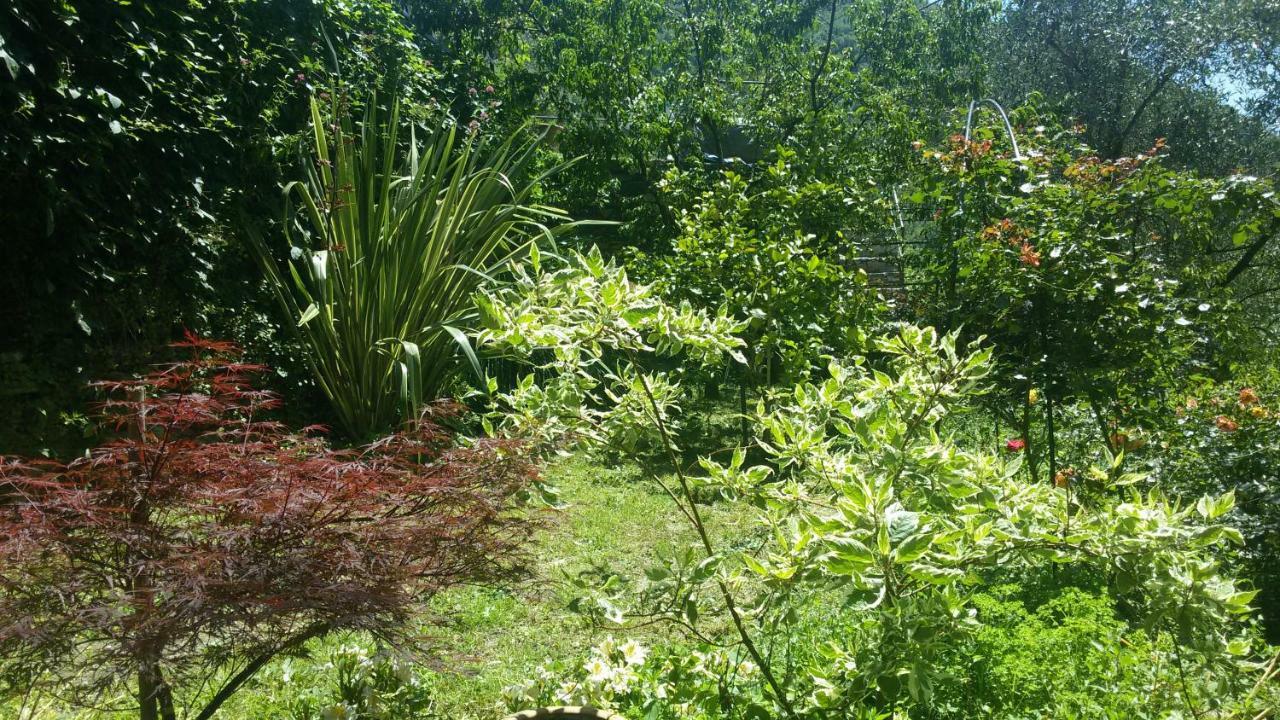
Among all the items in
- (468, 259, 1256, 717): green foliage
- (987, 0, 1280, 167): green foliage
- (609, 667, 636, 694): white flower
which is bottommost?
(609, 667, 636, 694): white flower

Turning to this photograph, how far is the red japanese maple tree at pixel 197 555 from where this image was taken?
4.94ft

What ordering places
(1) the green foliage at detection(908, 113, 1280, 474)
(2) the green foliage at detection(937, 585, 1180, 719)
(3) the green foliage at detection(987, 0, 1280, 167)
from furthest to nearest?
(3) the green foliage at detection(987, 0, 1280, 167), (1) the green foliage at detection(908, 113, 1280, 474), (2) the green foliage at detection(937, 585, 1180, 719)

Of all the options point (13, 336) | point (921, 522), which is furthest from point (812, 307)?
point (13, 336)

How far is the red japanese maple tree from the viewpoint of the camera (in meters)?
1.51

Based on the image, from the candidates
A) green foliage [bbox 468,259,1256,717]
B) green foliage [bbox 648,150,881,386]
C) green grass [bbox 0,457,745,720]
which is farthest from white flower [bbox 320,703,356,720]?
green foliage [bbox 648,150,881,386]

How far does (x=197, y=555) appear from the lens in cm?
159

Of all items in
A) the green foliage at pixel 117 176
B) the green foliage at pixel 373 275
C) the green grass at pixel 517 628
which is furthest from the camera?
the green foliage at pixel 373 275

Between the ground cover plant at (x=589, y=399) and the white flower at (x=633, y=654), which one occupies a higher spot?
the ground cover plant at (x=589, y=399)

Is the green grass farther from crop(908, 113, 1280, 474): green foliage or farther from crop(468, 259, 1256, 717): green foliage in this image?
crop(908, 113, 1280, 474): green foliage

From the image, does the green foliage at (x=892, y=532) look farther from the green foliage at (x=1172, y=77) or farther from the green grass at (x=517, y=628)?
the green foliage at (x=1172, y=77)

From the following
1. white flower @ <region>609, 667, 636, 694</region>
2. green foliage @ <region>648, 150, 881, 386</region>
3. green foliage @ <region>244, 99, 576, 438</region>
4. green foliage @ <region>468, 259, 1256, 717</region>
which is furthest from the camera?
green foliage @ <region>244, 99, 576, 438</region>

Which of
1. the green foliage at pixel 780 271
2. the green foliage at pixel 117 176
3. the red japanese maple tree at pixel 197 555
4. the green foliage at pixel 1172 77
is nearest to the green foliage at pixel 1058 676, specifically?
the red japanese maple tree at pixel 197 555

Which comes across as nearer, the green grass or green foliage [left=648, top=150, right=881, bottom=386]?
the green grass

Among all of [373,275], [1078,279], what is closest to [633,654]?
[1078,279]
